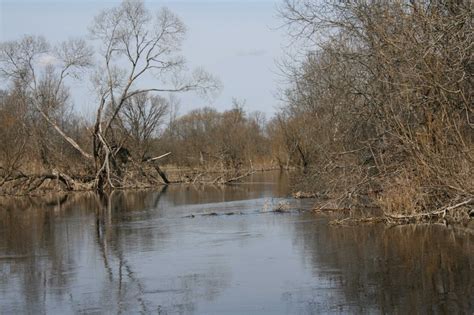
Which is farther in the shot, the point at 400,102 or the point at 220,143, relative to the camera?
the point at 220,143

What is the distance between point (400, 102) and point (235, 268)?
26.7ft

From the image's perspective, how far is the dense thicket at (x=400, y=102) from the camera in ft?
47.9

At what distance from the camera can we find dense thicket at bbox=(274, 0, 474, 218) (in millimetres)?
14586

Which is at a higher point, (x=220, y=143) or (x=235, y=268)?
(x=220, y=143)

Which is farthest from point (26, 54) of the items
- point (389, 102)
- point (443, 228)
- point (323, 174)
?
point (443, 228)

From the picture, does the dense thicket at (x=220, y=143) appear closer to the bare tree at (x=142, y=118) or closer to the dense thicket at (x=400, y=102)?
the bare tree at (x=142, y=118)

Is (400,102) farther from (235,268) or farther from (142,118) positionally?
(142,118)

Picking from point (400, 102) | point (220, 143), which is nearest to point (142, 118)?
point (220, 143)

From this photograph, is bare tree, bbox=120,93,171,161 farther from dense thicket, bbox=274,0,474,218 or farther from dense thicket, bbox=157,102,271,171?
dense thicket, bbox=274,0,474,218

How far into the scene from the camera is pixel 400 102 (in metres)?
17.5

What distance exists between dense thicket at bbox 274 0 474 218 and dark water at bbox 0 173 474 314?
4.34 feet

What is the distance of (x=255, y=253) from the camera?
13.6m

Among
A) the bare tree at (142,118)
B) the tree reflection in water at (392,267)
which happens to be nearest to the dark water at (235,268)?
the tree reflection in water at (392,267)

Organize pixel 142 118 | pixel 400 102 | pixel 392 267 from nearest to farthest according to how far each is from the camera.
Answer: pixel 392 267 → pixel 400 102 → pixel 142 118
